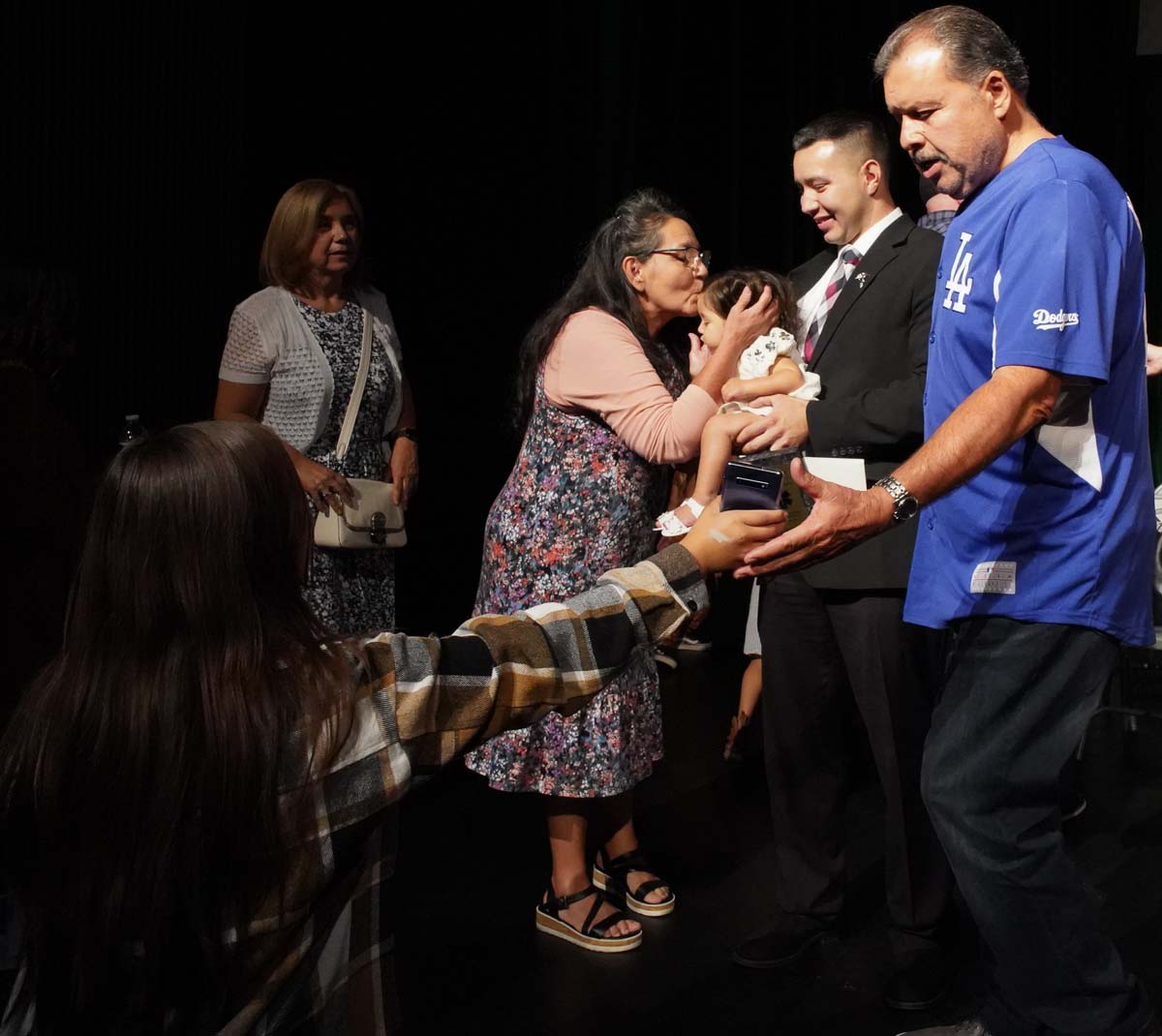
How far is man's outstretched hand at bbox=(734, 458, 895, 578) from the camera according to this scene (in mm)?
1652

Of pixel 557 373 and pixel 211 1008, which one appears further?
pixel 557 373

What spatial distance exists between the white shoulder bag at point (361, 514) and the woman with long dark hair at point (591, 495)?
0.34m

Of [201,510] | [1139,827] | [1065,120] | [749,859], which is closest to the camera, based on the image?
[201,510]

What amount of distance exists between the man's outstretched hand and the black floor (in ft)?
3.50

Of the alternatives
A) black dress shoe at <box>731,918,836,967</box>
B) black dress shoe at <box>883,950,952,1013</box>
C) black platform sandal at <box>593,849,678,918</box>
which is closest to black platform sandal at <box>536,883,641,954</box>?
black platform sandal at <box>593,849,678,918</box>

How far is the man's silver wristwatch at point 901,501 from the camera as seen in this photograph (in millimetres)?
1671

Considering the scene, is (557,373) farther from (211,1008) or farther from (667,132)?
(667,132)

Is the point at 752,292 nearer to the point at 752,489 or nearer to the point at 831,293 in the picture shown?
the point at 831,293

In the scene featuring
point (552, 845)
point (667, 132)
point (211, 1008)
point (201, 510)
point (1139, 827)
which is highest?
point (667, 132)

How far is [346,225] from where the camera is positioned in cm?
304

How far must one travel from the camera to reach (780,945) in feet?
8.31

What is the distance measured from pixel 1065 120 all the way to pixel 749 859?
15.8 feet

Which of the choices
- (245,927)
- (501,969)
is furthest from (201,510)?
(501,969)

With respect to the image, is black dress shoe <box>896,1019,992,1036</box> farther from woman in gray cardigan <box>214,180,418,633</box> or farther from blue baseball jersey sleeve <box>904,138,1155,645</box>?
woman in gray cardigan <box>214,180,418,633</box>
